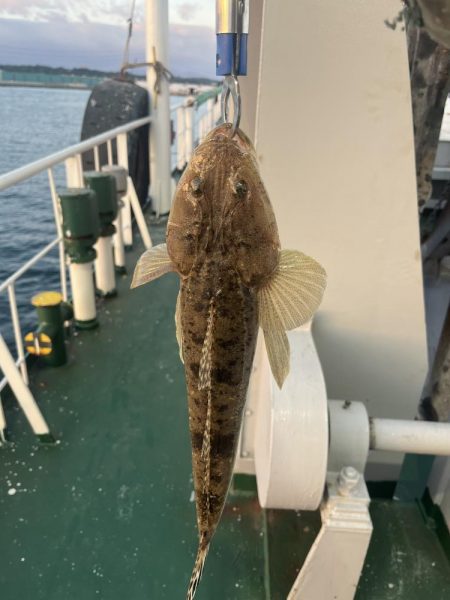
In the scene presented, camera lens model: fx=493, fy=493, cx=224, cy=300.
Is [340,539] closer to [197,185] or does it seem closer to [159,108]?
[197,185]

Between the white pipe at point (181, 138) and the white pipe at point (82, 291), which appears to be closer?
the white pipe at point (82, 291)

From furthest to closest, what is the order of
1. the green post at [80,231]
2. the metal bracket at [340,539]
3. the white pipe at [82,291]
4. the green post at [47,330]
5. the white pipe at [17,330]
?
Result: the white pipe at [82,291] → the green post at [80,231] → the green post at [47,330] → the white pipe at [17,330] → the metal bracket at [340,539]

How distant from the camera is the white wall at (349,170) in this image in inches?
97.2

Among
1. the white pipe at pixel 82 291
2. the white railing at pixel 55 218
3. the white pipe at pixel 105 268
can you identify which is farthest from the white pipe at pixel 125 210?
the white pipe at pixel 82 291

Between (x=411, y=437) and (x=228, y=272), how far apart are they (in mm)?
1571

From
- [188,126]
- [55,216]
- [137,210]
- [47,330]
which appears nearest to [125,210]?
Answer: [137,210]

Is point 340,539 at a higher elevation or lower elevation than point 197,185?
lower

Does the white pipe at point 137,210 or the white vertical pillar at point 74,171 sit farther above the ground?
the white vertical pillar at point 74,171

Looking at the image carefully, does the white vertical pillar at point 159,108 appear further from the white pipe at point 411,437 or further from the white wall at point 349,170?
the white pipe at point 411,437

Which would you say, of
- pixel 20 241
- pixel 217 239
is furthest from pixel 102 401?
pixel 20 241

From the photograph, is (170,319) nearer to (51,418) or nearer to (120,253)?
(120,253)

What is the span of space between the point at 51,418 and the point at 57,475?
2.18 feet

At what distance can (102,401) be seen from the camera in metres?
4.48

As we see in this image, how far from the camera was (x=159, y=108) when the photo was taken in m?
8.71
